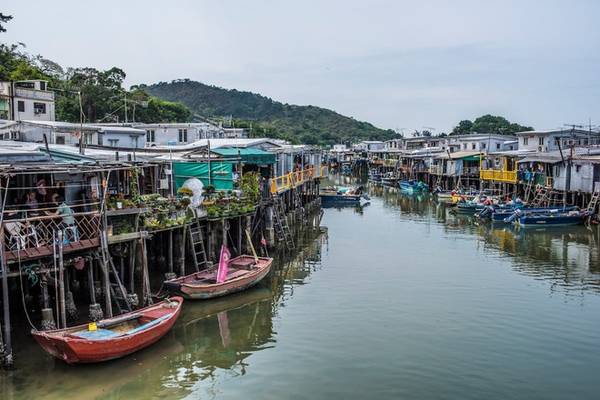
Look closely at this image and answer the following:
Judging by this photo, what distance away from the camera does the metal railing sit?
1302 inches

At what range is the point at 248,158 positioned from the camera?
29969 mm

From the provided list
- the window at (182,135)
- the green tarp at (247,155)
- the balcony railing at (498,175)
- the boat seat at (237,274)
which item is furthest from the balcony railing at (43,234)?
the balcony railing at (498,175)

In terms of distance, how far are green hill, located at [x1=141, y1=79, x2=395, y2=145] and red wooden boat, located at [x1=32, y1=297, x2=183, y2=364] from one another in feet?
450

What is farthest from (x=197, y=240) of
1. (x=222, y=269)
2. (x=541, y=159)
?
(x=541, y=159)

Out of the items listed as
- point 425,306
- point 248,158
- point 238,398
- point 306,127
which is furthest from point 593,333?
point 306,127

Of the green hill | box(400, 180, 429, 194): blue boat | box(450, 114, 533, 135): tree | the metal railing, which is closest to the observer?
the metal railing

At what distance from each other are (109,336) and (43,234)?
12.3 feet

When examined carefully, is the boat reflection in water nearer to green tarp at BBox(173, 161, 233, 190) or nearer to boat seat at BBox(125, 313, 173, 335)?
boat seat at BBox(125, 313, 173, 335)

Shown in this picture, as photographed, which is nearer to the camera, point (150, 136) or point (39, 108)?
point (39, 108)

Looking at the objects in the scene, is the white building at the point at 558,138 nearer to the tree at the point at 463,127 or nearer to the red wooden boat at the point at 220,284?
the red wooden boat at the point at 220,284

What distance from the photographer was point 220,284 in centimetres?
2142

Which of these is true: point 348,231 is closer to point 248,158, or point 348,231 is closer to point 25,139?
point 248,158

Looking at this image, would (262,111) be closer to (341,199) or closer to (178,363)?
(341,199)

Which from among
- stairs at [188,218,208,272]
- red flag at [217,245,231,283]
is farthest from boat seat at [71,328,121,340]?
stairs at [188,218,208,272]
